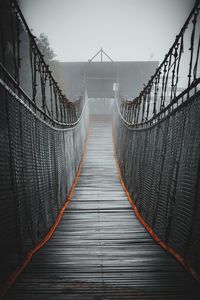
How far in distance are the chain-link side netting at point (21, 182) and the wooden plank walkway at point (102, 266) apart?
0.16 metres

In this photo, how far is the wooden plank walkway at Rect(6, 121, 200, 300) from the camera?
1410mm

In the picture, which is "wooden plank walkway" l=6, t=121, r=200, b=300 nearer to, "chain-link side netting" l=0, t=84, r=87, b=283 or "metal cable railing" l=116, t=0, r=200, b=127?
"chain-link side netting" l=0, t=84, r=87, b=283

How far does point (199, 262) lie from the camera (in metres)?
1.43

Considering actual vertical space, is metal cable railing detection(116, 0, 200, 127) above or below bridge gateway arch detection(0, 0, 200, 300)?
above

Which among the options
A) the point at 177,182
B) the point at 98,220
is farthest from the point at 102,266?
the point at 98,220

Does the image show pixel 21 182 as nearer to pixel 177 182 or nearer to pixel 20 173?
pixel 20 173

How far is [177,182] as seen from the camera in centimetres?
187

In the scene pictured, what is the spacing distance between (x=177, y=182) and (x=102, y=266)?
2.72 ft

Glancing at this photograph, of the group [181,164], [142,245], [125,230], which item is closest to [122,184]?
[125,230]

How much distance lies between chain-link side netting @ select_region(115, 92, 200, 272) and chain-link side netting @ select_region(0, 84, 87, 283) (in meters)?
1.13

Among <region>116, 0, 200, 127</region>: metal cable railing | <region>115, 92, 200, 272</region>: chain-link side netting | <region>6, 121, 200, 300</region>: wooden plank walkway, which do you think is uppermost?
<region>116, 0, 200, 127</region>: metal cable railing

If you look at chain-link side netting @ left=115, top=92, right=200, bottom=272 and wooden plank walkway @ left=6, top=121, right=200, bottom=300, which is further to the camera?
chain-link side netting @ left=115, top=92, right=200, bottom=272

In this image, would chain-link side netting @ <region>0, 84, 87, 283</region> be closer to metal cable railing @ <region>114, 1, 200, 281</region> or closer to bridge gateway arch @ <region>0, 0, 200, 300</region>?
bridge gateway arch @ <region>0, 0, 200, 300</region>

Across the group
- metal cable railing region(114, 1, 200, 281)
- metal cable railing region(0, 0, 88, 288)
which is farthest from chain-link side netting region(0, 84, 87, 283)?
metal cable railing region(114, 1, 200, 281)
